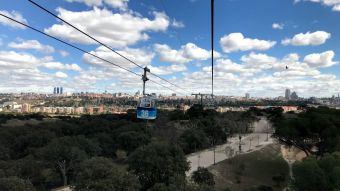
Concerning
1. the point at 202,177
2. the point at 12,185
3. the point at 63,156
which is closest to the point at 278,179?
the point at 202,177

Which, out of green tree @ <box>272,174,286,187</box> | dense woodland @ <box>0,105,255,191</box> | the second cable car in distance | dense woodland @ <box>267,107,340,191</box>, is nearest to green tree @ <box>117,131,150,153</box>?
dense woodland @ <box>0,105,255,191</box>

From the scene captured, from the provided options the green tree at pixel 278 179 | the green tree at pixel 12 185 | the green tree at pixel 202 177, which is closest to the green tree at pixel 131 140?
the green tree at pixel 278 179

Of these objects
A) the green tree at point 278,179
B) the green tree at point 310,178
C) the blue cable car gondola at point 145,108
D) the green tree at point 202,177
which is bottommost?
the green tree at point 278,179

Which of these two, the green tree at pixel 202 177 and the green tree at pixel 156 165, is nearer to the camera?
the green tree at pixel 202 177

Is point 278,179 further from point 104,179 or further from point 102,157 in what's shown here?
point 104,179

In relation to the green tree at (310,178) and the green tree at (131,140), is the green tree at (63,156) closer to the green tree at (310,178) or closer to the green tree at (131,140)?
the green tree at (131,140)

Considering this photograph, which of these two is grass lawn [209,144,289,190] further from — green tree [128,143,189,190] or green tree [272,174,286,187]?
green tree [128,143,189,190]

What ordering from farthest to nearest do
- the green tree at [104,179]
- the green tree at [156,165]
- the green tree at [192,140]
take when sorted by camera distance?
the green tree at [192,140], the green tree at [156,165], the green tree at [104,179]
